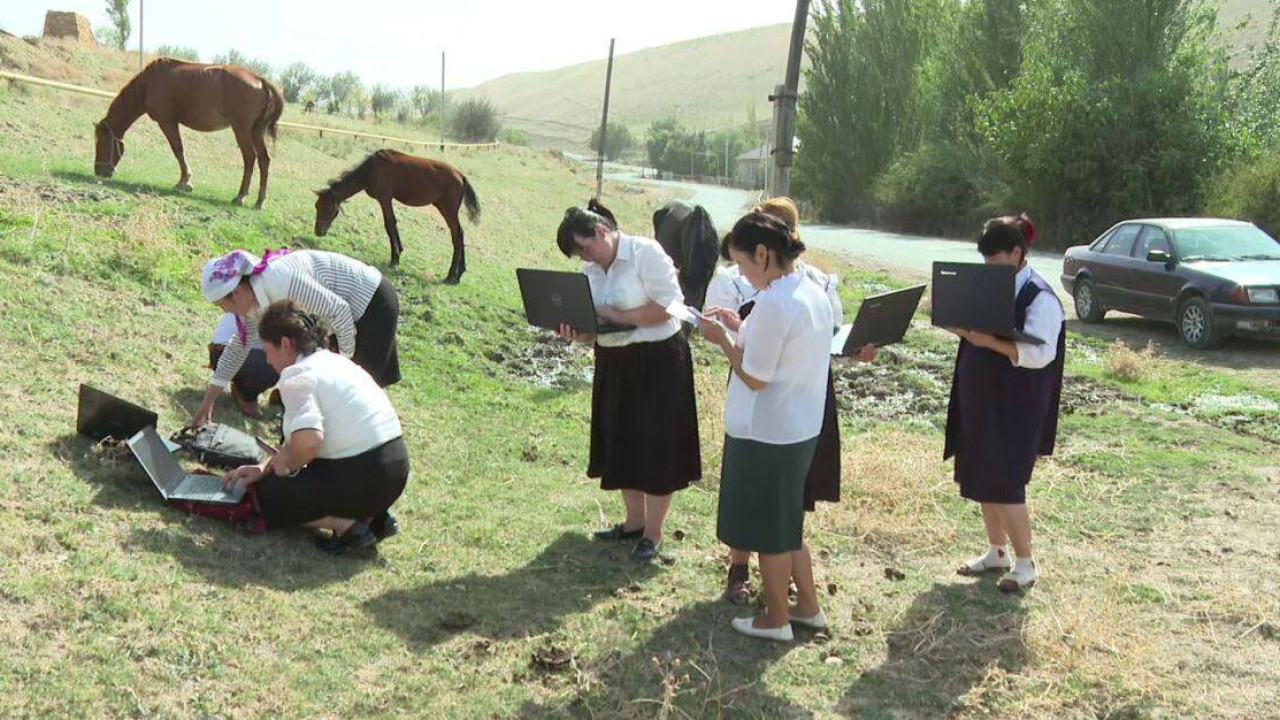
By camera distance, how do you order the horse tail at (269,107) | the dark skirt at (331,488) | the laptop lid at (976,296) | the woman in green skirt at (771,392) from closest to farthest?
the woman in green skirt at (771,392) < the laptop lid at (976,296) < the dark skirt at (331,488) < the horse tail at (269,107)

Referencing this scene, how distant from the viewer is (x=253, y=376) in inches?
299

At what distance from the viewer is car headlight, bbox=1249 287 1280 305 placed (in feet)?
44.9

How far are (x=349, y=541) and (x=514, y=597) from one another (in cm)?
86

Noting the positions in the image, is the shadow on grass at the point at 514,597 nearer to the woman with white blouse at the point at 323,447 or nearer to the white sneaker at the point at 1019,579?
the woman with white blouse at the point at 323,447

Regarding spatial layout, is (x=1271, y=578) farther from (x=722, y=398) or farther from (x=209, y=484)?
(x=209, y=484)

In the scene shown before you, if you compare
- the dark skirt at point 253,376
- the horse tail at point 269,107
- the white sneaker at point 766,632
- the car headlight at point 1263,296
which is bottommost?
the white sneaker at point 766,632

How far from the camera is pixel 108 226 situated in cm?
1048

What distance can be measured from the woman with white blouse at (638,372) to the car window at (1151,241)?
11.6 m

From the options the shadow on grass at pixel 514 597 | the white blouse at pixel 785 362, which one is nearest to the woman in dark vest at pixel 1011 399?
the white blouse at pixel 785 362

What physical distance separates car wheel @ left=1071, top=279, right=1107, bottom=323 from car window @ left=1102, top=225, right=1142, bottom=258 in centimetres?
55

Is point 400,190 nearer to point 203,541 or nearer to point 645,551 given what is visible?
point 645,551

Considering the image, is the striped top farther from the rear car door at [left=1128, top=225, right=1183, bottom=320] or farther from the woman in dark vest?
the rear car door at [left=1128, top=225, right=1183, bottom=320]

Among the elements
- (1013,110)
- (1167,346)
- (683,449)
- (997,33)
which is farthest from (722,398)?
(997,33)

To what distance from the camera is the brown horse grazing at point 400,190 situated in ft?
44.4
